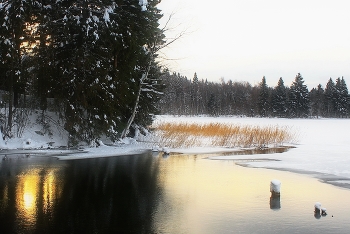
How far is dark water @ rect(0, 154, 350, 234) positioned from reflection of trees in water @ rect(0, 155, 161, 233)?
18 millimetres

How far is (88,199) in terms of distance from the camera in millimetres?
8156

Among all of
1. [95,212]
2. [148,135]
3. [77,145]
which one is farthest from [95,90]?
[95,212]

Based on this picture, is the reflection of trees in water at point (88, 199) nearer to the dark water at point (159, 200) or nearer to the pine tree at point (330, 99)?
the dark water at point (159, 200)

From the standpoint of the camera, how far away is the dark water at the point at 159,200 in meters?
6.43

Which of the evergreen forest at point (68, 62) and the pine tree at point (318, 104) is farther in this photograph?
the pine tree at point (318, 104)

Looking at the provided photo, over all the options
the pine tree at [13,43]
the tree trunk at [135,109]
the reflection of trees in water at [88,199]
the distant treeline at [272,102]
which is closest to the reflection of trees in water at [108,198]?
the reflection of trees in water at [88,199]

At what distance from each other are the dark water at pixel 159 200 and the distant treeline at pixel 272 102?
50014 mm

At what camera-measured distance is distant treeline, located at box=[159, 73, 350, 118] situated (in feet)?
253

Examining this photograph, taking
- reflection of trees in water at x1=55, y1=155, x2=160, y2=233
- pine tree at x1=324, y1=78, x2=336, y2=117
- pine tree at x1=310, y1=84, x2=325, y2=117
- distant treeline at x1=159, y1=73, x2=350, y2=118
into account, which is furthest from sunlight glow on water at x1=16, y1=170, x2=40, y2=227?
pine tree at x1=310, y1=84, x2=325, y2=117

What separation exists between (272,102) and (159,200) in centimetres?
7469

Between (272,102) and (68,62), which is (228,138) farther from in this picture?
(272,102)

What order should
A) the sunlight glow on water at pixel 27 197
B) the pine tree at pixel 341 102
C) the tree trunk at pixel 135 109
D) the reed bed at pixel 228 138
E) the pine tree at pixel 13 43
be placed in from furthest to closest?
the pine tree at pixel 341 102 → the tree trunk at pixel 135 109 → the reed bed at pixel 228 138 → the pine tree at pixel 13 43 → the sunlight glow on water at pixel 27 197

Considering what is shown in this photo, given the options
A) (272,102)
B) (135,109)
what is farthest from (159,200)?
(272,102)

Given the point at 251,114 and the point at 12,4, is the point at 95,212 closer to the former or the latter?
the point at 12,4
